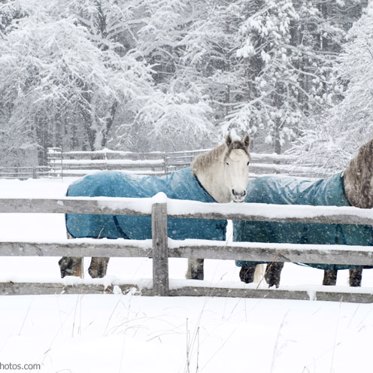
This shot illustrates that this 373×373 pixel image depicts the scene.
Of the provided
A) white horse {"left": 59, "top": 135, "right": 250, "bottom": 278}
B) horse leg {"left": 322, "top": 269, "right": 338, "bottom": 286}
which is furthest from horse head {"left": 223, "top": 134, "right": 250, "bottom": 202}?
horse leg {"left": 322, "top": 269, "right": 338, "bottom": 286}

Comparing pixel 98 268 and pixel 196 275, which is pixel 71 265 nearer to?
pixel 98 268

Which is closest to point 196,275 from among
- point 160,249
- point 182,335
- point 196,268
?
point 196,268

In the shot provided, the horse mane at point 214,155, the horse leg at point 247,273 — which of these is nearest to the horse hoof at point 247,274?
the horse leg at point 247,273

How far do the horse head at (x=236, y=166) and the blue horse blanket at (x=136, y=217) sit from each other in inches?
14.2

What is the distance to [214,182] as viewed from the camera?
555 centimetres

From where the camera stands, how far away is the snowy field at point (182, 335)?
248 cm

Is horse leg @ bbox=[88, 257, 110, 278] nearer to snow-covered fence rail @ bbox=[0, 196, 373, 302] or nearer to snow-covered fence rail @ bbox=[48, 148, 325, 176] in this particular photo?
snow-covered fence rail @ bbox=[0, 196, 373, 302]

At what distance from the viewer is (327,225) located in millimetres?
4941

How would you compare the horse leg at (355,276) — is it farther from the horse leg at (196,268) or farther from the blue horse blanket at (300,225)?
the horse leg at (196,268)

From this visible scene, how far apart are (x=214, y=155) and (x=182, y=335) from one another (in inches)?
114

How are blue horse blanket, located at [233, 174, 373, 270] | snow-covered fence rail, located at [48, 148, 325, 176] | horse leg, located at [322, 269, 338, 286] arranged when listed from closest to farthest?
blue horse blanket, located at [233, 174, 373, 270]
horse leg, located at [322, 269, 338, 286]
snow-covered fence rail, located at [48, 148, 325, 176]

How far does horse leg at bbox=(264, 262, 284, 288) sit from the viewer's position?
545cm

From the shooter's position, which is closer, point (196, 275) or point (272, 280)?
point (196, 275)

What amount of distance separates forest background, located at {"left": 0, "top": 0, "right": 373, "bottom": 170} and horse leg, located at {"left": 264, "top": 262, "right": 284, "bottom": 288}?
46.5 ft
